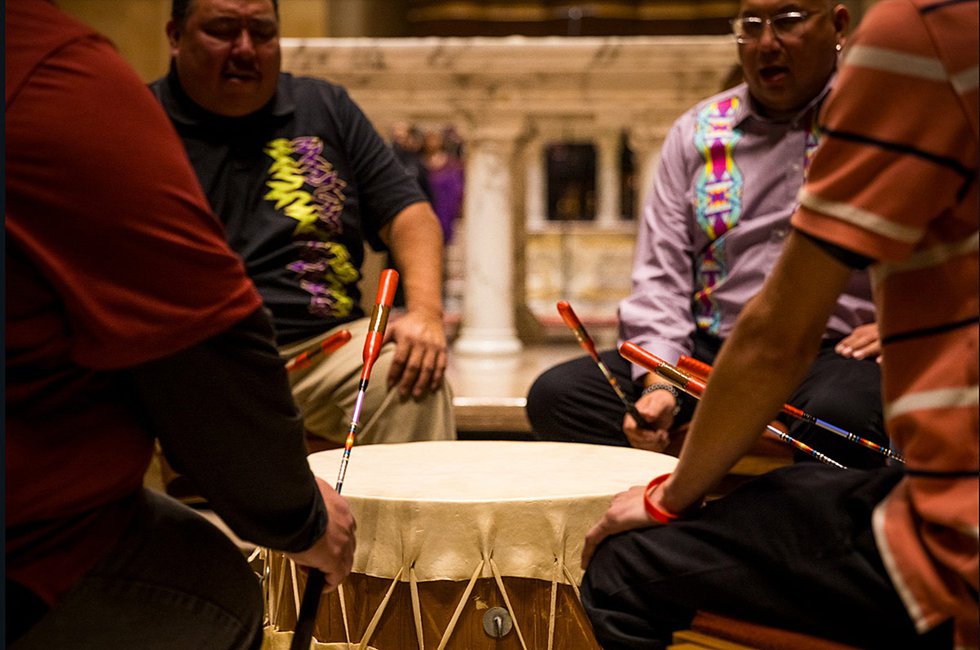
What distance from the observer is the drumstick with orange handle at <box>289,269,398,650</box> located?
4.35 ft

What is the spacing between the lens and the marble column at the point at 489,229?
4020 mm

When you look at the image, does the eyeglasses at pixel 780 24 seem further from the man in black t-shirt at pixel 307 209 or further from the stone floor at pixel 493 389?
the stone floor at pixel 493 389

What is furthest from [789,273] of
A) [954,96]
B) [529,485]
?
[529,485]

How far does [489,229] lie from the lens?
13.3 ft

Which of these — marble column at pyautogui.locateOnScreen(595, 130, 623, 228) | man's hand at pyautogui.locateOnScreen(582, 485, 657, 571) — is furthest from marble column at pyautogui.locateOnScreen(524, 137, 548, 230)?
man's hand at pyautogui.locateOnScreen(582, 485, 657, 571)

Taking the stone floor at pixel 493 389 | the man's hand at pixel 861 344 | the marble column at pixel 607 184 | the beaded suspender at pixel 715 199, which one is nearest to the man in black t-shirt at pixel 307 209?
the beaded suspender at pixel 715 199

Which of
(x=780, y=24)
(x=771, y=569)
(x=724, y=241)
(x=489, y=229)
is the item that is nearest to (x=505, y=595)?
(x=771, y=569)

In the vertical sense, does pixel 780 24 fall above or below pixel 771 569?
above

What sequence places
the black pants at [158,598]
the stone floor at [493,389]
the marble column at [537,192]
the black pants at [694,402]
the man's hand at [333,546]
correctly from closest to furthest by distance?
1. the black pants at [158,598]
2. the man's hand at [333,546]
3. the black pants at [694,402]
4. the stone floor at [493,389]
5. the marble column at [537,192]

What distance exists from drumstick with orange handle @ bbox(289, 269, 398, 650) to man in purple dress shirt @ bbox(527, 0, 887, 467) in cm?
64

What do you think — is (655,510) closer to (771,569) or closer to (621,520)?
(621,520)

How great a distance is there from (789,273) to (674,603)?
0.39 m

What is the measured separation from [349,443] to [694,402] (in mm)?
1019

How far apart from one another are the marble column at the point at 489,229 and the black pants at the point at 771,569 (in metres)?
2.75
